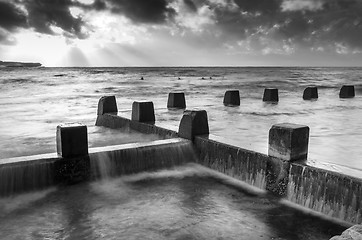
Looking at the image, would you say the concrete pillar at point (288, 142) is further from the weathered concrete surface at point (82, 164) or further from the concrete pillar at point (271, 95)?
the concrete pillar at point (271, 95)

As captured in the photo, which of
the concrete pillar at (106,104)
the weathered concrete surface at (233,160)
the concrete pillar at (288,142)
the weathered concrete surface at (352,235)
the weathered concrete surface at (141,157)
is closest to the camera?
the weathered concrete surface at (352,235)

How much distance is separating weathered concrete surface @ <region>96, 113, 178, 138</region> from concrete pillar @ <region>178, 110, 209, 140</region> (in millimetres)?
481

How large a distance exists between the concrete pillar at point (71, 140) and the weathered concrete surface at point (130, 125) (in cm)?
259

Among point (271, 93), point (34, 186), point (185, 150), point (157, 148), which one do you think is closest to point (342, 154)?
point (185, 150)

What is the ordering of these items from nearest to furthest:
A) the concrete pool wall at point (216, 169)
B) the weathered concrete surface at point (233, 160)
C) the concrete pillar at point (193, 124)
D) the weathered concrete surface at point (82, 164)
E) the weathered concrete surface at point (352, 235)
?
the weathered concrete surface at point (352, 235) < the concrete pool wall at point (216, 169) < the weathered concrete surface at point (82, 164) < the weathered concrete surface at point (233, 160) < the concrete pillar at point (193, 124)

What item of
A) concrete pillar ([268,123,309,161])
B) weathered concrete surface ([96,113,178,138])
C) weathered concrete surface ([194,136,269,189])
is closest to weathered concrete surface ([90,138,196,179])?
weathered concrete surface ([194,136,269,189])

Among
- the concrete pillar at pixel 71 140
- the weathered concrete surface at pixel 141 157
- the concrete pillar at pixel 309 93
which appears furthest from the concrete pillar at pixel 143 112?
the concrete pillar at pixel 309 93

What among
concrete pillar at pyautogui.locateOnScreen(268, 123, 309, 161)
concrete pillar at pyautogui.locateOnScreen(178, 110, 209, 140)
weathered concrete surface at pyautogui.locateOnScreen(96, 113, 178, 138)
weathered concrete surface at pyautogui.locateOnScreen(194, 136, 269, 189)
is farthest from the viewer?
weathered concrete surface at pyautogui.locateOnScreen(96, 113, 178, 138)

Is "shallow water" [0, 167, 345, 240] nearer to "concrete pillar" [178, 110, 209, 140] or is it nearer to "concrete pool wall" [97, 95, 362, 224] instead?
"concrete pool wall" [97, 95, 362, 224]

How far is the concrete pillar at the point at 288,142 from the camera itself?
5797mm

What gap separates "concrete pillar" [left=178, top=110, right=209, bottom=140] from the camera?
7.92 meters

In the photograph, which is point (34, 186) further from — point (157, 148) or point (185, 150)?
point (185, 150)

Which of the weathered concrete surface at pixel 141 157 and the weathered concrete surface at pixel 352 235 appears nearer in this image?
the weathered concrete surface at pixel 352 235

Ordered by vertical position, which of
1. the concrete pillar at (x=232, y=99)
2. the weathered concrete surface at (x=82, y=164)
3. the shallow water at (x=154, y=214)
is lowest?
the shallow water at (x=154, y=214)
